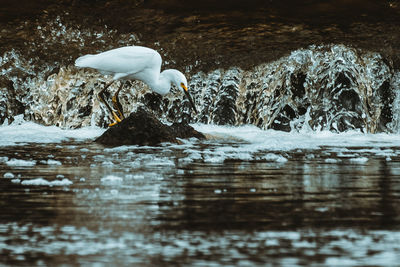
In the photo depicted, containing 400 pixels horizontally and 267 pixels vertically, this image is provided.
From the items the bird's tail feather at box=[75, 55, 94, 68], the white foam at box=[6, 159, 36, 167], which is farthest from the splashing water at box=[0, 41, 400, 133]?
the white foam at box=[6, 159, 36, 167]

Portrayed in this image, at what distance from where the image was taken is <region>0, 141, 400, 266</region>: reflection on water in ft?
8.25

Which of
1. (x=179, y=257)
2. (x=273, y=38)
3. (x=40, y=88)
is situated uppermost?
(x=273, y=38)

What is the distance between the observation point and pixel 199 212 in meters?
3.49

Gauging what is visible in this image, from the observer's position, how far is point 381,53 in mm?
Result: 14273

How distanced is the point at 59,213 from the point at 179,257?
3.82ft

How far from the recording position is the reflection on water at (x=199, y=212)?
2516 millimetres

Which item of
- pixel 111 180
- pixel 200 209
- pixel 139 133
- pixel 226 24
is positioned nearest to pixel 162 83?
pixel 139 133

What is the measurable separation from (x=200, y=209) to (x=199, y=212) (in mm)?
104

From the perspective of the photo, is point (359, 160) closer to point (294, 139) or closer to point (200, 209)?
point (294, 139)

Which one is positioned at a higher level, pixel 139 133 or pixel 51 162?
pixel 139 133

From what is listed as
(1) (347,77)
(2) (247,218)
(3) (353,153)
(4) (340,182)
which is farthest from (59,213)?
(1) (347,77)

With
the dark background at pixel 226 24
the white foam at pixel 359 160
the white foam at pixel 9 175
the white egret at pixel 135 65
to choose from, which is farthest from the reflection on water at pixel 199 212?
the dark background at pixel 226 24

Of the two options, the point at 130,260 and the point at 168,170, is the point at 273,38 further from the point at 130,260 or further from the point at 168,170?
the point at 130,260

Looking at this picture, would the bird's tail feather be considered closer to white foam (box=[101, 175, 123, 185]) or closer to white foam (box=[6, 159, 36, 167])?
white foam (box=[6, 159, 36, 167])
